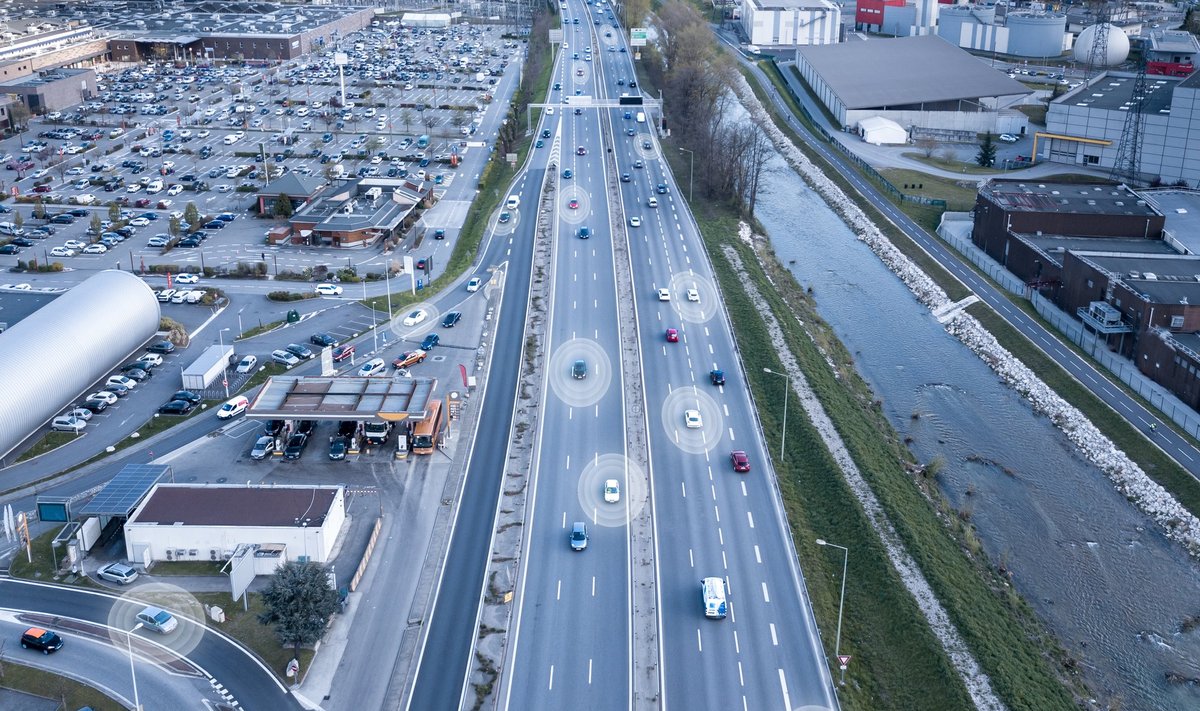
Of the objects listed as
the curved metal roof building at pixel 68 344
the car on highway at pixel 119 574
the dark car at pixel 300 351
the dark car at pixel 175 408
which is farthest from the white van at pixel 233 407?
the car on highway at pixel 119 574

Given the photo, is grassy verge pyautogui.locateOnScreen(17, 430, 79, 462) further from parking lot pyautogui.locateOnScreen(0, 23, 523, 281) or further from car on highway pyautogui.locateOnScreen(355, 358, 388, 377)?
parking lot pyautogui.locateOnScreen(0, 23, 523, 281)

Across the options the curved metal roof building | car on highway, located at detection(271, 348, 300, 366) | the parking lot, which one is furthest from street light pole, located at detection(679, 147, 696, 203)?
the curved metal roof building

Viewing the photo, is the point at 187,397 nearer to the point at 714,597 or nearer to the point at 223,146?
the point at 714,597

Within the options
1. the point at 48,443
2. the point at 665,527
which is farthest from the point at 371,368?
the point at 665,527

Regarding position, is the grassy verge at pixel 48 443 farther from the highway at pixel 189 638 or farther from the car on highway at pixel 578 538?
the car on highway at pixel 578 538

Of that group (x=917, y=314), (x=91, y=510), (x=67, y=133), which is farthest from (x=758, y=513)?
(x=67, y=133)

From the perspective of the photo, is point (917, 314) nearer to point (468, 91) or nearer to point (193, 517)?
point (193, 517)
